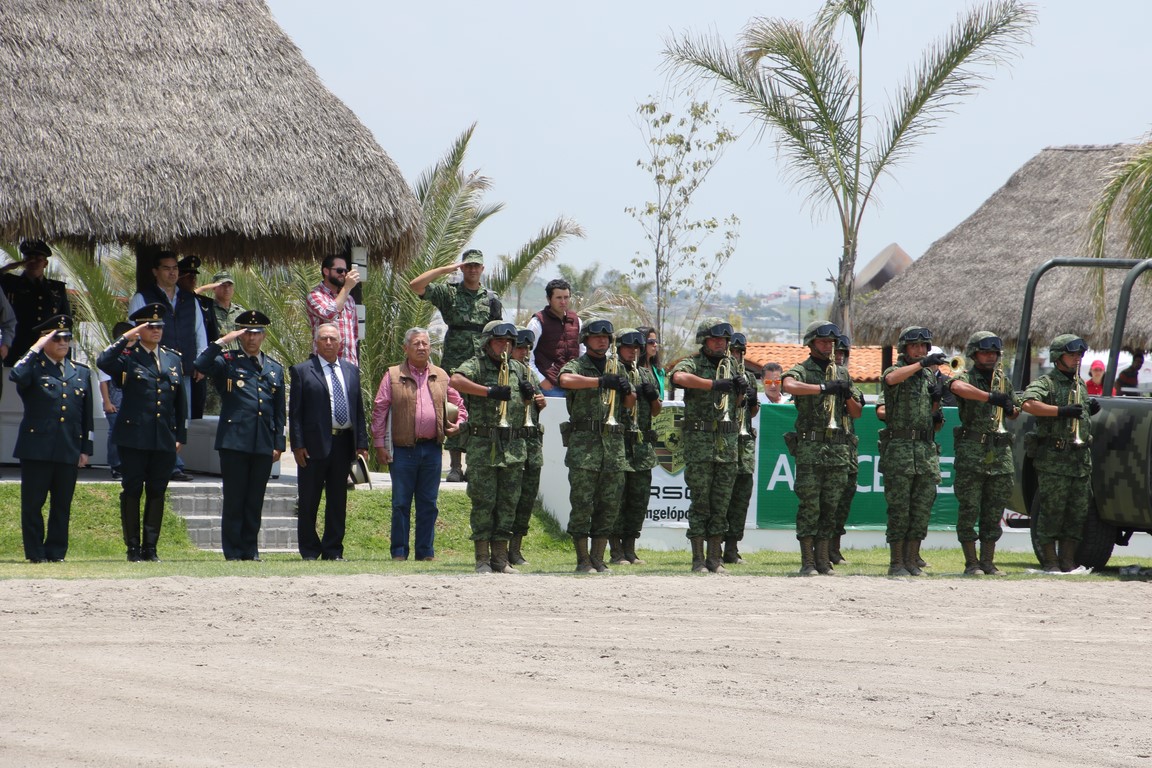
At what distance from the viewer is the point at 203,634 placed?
8125 millimetres

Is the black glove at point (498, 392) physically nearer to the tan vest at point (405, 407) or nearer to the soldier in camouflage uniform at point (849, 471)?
the tan vest at point (405, 407)

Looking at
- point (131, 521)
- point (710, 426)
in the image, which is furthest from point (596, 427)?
point (131, 521)

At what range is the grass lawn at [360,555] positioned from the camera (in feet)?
35.5

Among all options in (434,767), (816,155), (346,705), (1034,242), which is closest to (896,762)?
(434,767)

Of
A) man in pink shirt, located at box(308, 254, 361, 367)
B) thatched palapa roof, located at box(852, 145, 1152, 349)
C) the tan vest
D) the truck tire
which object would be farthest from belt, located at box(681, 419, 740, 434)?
thatched palapa roof, located at box(852, 145, 1152, 349)

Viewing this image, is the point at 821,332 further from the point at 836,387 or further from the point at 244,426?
the point at 244,426

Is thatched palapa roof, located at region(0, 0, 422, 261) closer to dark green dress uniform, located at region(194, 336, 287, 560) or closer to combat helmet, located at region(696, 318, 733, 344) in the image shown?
dark green dress uniform, located at region(194, 336, 287, 560)

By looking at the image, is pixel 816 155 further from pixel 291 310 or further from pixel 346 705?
pixel 346 705

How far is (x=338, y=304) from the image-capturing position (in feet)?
44.3

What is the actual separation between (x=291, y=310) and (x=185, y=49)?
5396 millimetres

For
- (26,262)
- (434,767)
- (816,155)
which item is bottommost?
(434,767)

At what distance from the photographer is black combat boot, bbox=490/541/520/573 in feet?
36.6

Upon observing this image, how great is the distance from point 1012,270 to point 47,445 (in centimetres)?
2063

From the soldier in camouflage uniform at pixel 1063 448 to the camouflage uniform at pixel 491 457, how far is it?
13.3 feet
